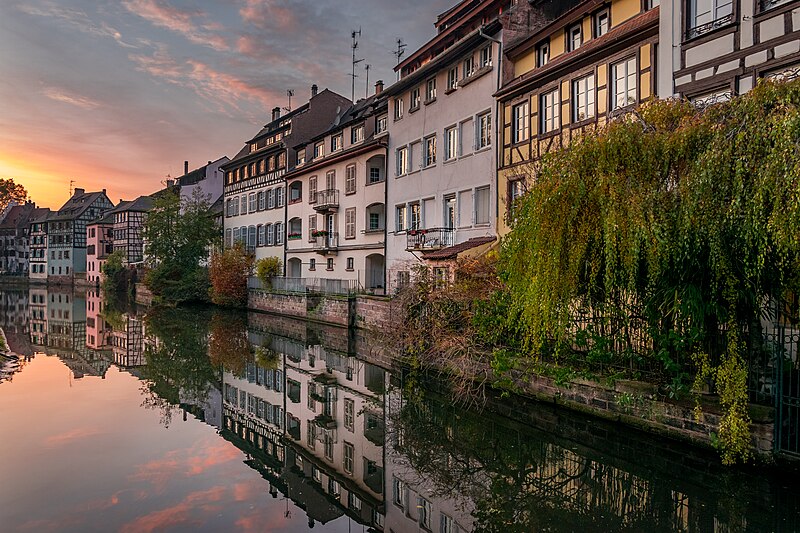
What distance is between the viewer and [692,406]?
9.14 meters

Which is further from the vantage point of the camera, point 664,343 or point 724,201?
point 664,343

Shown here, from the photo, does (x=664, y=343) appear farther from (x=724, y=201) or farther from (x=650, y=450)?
(x=724, y=201)

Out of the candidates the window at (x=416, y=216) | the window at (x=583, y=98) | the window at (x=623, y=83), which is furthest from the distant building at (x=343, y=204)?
the window at (x=623, y=83)

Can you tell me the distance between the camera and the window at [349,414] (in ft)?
38.3

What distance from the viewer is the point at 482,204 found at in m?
21.2

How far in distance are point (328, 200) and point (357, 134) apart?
12.6 ft

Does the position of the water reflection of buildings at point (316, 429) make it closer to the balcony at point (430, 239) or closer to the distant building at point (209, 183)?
the balcony at point (430, 239)

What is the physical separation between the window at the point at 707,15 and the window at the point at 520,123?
651 centimetres

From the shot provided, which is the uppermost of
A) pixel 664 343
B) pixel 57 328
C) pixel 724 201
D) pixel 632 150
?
pixel 632 150

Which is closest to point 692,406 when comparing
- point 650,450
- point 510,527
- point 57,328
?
point 650,450

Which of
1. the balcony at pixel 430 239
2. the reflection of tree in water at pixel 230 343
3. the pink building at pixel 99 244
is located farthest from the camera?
the pink building at pixel 99 244

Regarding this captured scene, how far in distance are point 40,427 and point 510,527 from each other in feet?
29.9

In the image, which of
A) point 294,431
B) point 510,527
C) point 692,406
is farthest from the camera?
point 294,431

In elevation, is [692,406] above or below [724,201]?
below
